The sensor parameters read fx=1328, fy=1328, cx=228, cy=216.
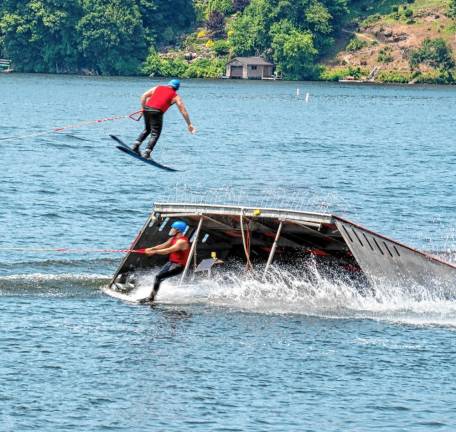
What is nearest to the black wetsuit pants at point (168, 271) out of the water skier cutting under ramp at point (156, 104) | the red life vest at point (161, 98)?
the water skier cutting under ramp at point (156, 104)

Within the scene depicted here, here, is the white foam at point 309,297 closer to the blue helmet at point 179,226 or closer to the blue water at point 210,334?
the blue water at point 210,334

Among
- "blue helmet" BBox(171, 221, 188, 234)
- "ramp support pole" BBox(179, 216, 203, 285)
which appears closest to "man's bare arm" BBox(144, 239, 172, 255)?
"blue helmet" BBox(171, 221, 188, 234)

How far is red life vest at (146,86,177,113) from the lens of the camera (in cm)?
3638

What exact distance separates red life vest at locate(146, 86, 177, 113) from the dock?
3.24 meters

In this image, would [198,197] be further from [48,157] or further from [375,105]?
[375,105]

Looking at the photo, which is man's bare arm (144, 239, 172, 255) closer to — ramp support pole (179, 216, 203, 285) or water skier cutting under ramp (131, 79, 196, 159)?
ramp support pole (179, 216, 203, 285)

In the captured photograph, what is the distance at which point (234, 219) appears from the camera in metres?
38.8

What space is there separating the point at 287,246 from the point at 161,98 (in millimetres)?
7084

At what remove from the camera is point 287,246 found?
134ft

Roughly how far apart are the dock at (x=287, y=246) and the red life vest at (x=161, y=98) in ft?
10.6

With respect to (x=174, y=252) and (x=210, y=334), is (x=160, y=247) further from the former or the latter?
(x=210, y=334)

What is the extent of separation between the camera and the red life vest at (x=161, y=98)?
36.4m

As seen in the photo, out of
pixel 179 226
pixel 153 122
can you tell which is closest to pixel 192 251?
pixel 179 226

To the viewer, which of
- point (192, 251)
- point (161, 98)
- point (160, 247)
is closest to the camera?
point (161, 98)
